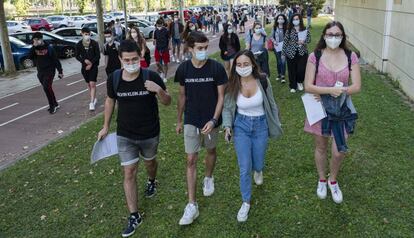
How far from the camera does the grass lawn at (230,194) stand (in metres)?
4.33

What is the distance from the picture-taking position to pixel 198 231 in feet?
14.2

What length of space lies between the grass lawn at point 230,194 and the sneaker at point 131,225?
7cm

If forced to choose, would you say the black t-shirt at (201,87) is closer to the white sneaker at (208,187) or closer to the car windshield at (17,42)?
the white sneaker at (208,187)

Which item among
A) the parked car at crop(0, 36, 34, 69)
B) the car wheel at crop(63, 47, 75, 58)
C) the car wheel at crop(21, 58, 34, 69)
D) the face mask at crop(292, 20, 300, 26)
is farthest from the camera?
the car wheel at crop(63, 47, 75, 58)

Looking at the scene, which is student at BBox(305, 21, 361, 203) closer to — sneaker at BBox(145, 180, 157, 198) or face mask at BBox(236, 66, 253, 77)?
face mask at BBox(236, 66, 253, 77)

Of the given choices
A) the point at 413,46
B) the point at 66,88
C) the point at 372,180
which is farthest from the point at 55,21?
the point at 372,180

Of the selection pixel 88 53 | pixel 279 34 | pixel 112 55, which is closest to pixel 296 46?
pixel 279 34

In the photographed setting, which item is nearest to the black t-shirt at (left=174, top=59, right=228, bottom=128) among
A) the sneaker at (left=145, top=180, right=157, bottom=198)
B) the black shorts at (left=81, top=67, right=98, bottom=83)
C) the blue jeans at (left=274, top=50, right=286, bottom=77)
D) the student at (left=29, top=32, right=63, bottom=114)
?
the sneaker at (left=145, top=180, right=157, bottom=198)

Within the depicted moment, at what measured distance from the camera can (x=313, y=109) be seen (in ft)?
14.1

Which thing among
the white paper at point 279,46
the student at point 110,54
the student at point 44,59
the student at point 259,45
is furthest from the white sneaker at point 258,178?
the student at point 44,59

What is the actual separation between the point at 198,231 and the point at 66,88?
10484 millimetres

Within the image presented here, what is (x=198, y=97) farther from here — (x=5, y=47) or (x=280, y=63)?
(x=5, y=47)

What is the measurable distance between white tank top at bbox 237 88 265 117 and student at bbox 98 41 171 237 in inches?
29.4

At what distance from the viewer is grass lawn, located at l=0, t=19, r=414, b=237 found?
433cm
